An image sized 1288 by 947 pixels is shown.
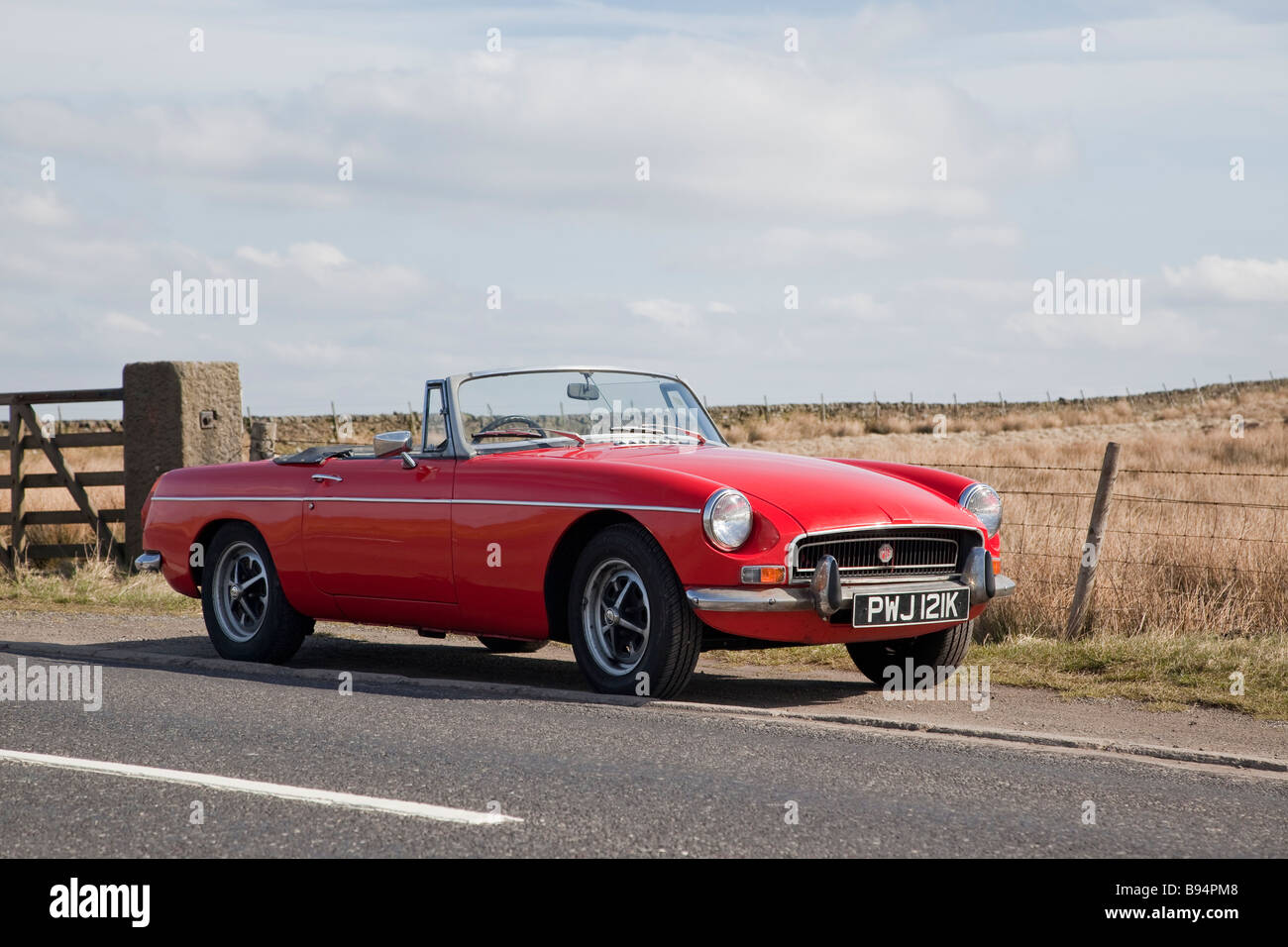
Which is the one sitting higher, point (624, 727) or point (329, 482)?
point (329, 482)

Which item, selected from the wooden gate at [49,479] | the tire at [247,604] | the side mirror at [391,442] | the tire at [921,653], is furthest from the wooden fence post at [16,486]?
the tire at [921,653]

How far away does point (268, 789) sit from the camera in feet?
16.1

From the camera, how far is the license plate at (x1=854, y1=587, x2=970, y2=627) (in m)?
6.72

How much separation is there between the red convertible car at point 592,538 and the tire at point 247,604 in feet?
0.04

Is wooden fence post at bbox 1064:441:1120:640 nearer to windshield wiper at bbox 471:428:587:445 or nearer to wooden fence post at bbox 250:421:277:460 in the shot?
windshield wiper at bbox 471:428:587:445

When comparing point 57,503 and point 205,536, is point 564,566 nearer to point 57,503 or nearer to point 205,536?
point 205,536

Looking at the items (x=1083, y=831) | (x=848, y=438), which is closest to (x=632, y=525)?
(x=1083, y=831)

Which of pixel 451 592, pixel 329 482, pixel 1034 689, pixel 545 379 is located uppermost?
pixel 545 379

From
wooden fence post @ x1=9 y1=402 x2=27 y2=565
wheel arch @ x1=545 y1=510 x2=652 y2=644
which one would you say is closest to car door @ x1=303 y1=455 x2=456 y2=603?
wheel arch @ x1=545 y1=510 x2=652 y2=644

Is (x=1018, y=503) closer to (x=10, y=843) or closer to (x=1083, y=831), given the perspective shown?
(x=1083, y=831)

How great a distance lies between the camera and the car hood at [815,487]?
267 inches

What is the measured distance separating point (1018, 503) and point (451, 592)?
27.0ft

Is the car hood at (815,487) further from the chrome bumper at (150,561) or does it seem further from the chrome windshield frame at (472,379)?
the chrome bumper at (150,561)
